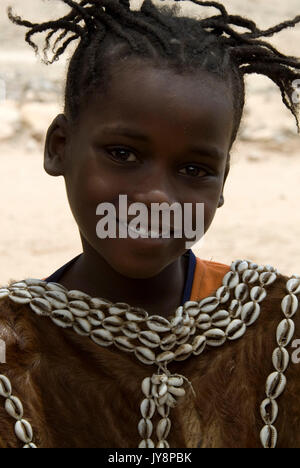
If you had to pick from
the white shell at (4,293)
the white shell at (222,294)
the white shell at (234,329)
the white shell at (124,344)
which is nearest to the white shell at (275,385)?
the white shell at (234,329)

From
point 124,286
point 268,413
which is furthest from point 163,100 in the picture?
point 268,413

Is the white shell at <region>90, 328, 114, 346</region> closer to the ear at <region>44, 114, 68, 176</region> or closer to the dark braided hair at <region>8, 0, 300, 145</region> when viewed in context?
the ear at <region>44, 114, 68, 176</region>

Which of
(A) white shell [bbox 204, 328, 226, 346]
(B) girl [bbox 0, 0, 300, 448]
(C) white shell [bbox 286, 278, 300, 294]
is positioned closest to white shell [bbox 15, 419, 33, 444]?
(B) girl [bbox 0, 0, 300, 448]

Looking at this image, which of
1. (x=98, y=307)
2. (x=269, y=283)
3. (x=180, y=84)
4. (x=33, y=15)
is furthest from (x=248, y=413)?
(x=33, y=15)

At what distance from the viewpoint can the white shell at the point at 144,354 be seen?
1606mm

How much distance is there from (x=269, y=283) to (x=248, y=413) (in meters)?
0.32

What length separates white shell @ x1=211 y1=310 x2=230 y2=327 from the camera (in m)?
1.65

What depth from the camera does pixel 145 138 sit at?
1458mm

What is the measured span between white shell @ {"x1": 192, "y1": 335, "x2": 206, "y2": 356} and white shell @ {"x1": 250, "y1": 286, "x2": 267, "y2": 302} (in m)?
0.16

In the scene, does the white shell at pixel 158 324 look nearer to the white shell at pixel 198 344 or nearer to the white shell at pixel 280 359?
→ the white shell at pixel 198 344

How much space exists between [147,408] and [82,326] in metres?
0.24

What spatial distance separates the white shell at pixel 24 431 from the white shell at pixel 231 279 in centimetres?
60

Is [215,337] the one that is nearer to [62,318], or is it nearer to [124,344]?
[124,344]

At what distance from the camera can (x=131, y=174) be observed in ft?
4.85
